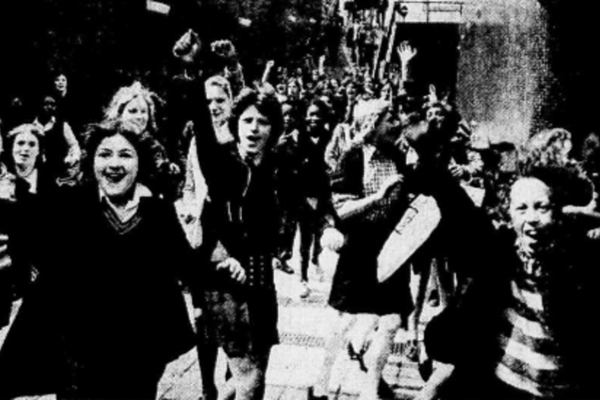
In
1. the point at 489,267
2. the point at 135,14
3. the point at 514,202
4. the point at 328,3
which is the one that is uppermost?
→ the point at 328,3

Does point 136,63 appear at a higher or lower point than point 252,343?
higher

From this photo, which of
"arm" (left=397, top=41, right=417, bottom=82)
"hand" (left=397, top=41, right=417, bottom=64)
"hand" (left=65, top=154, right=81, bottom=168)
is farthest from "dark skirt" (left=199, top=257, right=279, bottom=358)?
"hand" (left=397, top=41, right=417, bottom=64)

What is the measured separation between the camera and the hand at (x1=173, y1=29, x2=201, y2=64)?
14.3 feet

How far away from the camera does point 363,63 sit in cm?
3919

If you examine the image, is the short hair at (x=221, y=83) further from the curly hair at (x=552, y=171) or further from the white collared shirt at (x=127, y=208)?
the curly hair at (x=552, y=171)

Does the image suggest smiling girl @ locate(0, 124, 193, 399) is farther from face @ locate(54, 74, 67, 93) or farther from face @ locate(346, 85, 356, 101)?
face @ locate(346, 85, 356, 101)

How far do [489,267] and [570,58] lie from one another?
8.34 feet

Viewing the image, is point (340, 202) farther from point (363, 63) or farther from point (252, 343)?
point (363, 63)

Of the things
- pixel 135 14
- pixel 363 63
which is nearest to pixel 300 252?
pixel 135 14

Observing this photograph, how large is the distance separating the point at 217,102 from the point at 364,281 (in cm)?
153

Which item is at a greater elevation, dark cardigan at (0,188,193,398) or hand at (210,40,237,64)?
hand at (210,40,237,64)

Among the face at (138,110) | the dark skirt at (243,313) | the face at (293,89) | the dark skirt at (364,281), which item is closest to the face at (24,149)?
the face at (138,110)

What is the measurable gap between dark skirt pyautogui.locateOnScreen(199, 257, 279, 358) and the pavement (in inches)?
48.1

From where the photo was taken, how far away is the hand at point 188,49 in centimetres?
436
